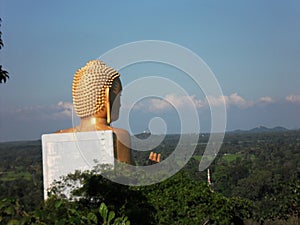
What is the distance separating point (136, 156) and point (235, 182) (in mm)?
19445

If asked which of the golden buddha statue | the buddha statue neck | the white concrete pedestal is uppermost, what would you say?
the golden buddha statue

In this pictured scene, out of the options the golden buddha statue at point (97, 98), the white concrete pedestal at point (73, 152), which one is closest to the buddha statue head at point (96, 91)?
the golden buddha statue at point (97, 98)

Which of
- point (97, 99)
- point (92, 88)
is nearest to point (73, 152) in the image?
point (97, 99)

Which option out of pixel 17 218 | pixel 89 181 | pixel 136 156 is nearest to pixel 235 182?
pixel 136 156

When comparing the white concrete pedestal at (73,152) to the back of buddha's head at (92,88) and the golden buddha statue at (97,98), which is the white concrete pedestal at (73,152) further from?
the back of buddha's head at (92,88)

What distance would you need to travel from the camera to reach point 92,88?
7.68m

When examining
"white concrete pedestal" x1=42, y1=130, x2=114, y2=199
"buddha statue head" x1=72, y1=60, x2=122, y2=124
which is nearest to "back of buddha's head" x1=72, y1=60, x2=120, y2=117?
"buddha statue head" x1=72, y1=60, x2=122, y2=124

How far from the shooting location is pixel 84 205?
6605 mm

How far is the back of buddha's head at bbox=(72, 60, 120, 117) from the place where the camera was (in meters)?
7.68

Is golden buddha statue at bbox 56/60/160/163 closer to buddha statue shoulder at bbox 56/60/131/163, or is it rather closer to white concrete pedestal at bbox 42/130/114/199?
buddha statue shoulder at bbox 56/60/131/163

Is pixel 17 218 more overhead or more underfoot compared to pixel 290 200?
more overhead

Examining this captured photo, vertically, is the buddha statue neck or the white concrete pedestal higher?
the buddha statue neck

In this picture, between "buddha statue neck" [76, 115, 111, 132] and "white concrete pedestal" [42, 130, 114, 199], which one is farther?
"buddha statue neck" [76, 115, 111, 132]

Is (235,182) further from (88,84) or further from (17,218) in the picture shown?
(17,218)
